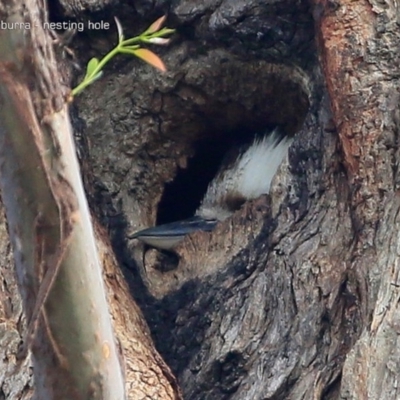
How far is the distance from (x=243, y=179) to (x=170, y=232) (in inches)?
25.5

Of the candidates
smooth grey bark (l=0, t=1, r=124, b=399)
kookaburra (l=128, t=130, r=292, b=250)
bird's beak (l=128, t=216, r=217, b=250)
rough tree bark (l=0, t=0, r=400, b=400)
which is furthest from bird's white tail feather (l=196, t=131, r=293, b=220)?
smooth grey bark (l=0, t=1, r=124, b=399)

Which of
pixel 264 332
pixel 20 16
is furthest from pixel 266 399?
pixel 20 16

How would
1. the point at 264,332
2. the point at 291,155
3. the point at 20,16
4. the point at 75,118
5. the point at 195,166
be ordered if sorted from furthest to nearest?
1. the point at 195,166
2. the point at 75,118
3. the point at 291,155
4. the point at 264,332
5. the point at 20,16

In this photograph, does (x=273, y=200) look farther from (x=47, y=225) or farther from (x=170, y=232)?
(x=47, y=225)

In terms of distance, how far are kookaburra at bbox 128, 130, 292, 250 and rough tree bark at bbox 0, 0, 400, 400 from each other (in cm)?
29

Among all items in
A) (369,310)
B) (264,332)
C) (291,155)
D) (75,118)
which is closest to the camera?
(369,310)

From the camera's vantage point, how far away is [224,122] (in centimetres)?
256

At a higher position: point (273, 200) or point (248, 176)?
point (248, 176)

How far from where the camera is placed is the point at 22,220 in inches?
35.2

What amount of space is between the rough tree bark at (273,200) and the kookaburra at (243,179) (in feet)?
0.96

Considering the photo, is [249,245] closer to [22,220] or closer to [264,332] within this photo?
[264,332]

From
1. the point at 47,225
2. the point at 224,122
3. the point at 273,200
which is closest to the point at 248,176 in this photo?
the point at 224,122

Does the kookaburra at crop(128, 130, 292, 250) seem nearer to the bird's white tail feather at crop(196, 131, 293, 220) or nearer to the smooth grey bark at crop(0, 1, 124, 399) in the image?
the bird's white tail feather at crop(196, 131, 293, 220)

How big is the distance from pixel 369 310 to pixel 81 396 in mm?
830
